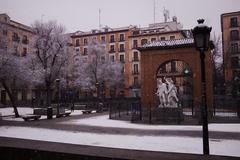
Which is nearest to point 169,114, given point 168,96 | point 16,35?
point 168,96

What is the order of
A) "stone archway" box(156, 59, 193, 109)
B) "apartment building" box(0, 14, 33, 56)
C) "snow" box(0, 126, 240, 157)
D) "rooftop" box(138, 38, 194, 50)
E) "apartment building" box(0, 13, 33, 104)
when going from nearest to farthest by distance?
"snow" box(0, 126, 240, 157)
"rooftop" box(138, 38, 194, 50)
"apartment building" box(0, 14, 33, 56)
"apartment building" box(0, 13, 33, 104)
"stone archway" box(156, 59, 193, 109)

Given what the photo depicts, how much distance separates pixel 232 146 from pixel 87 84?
99.4ft

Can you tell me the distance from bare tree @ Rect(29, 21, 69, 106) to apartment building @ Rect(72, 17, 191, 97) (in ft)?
54.2

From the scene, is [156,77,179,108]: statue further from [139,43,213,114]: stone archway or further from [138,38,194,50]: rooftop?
[138,38,194,50]: rooftop

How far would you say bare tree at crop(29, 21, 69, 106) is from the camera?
27.0 metres

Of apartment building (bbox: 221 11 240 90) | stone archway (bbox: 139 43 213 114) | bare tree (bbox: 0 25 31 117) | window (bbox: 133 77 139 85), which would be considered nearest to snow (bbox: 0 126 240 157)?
A: apartment building (bbox: 221 11 240 90)

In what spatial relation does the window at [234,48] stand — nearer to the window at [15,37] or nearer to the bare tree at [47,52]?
the window at [15,37]

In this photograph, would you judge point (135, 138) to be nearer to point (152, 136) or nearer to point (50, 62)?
point (152, 136)

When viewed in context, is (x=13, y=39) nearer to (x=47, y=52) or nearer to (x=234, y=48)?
(x=47, y=52)

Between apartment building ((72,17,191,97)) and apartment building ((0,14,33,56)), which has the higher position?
apartment building ((72,17,191,97))

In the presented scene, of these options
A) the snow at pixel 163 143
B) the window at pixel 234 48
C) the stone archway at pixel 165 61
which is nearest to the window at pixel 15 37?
the stone archway at pixel 165 61

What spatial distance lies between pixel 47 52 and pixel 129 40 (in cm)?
2442

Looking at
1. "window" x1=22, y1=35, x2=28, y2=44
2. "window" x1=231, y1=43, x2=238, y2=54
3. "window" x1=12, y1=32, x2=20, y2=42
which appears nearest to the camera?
"window" x1=231, y1=43, x2=238, y2=54

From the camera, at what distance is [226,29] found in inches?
380
